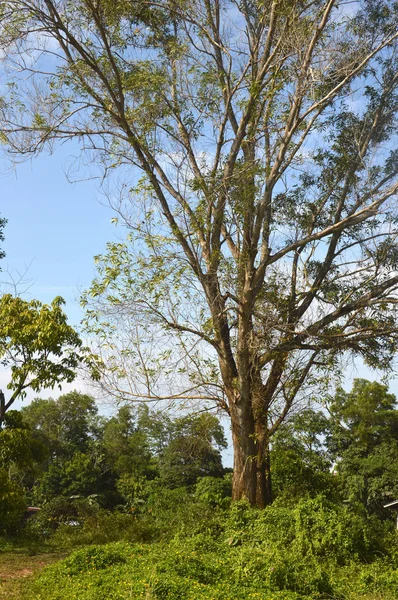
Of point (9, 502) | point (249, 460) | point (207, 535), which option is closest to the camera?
point (207, 535)

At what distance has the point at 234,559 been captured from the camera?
7023 millimetres

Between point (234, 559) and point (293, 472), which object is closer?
point (234, 559)

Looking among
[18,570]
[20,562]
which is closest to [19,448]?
[20,562]

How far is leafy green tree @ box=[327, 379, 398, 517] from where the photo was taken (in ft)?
76.7

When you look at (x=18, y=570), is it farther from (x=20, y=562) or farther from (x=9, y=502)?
(x=9, y=502)

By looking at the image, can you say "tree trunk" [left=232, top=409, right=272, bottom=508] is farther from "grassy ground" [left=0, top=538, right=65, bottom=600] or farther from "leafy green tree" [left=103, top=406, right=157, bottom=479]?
"leafy green tree" [left=103, top=406, right=157, bottom=479]

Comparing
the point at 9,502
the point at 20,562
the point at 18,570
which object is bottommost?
the point at 18,570

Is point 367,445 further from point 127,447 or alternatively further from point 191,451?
point 191,451

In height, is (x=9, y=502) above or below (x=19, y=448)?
below

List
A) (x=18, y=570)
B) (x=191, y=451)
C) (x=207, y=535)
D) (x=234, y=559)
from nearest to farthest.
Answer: (x=234, y=559)
(x=18, y=570)
(x=207, y=535)
(x=191, y=451)

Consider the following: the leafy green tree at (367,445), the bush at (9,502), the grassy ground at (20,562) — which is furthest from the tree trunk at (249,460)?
the leafy green tree at (367,445)

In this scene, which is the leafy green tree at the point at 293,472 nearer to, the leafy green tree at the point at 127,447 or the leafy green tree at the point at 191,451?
the leafy green tree at the point at 191,451

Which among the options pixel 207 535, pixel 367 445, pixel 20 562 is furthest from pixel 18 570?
pixel 367 445

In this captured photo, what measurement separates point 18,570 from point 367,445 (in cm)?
2021
